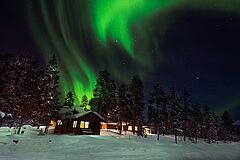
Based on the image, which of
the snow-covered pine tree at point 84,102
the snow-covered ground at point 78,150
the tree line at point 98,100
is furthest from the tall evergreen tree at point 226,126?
the snow-covered ground at point 78,150

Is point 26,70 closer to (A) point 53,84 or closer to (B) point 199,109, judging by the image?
(A) point 53,84

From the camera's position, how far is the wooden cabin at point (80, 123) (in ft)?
145

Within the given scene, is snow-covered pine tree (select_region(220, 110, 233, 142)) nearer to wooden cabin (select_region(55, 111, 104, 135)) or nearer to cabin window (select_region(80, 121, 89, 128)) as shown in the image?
wooden cabin (select_region(55, 111, 104, 135))

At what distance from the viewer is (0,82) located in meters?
29.1

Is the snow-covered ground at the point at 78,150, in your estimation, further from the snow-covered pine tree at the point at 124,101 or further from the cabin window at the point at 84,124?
the snow-covered pine tree at the point at 124,101

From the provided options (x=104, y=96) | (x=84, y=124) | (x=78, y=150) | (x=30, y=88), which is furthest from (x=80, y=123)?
(x=78, y=150)

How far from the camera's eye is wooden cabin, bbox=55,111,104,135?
1746 inches

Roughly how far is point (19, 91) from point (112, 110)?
30040 millimetres

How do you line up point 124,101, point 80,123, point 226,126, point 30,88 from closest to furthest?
point 30,88 → point 80,123 → point 124,101 → point 226,126

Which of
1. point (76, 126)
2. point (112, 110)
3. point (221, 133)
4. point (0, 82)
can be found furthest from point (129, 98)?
point (221, 133)

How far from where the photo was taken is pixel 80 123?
147 ft

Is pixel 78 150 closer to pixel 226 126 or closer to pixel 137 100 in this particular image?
pixel 137 100

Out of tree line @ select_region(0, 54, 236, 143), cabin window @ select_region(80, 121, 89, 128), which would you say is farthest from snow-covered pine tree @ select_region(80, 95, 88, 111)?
cabin window @ select_region(80, 121, 89, 128)

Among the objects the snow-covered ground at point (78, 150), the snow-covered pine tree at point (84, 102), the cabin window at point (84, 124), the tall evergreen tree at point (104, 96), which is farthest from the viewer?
the snow-covered pine tree at point (84, 102)
